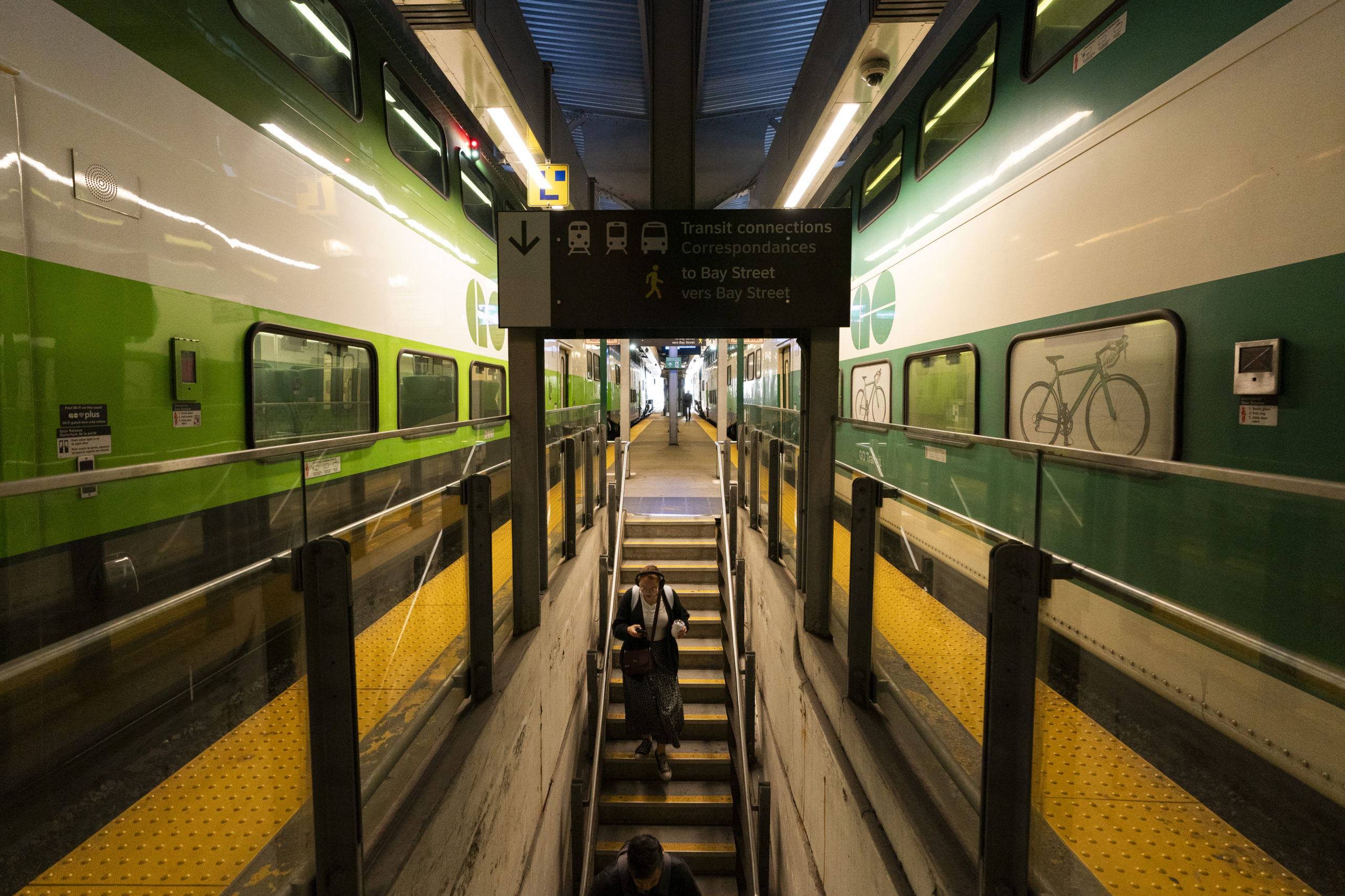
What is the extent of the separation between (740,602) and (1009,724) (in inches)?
186

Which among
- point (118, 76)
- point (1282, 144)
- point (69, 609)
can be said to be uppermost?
point (118, 76)

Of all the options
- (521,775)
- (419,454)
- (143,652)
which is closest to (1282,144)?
(143,652)

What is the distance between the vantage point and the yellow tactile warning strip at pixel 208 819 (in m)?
1.35

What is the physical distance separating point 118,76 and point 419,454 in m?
3.03

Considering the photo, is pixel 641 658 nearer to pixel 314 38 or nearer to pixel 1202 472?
pixel 1202 472

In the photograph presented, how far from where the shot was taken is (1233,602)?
2.14m

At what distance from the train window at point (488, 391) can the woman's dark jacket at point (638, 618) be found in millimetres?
2520

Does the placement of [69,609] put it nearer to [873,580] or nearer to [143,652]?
[143,652]

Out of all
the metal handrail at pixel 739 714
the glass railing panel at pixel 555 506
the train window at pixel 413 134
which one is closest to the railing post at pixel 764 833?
the metal handrail at pixel 739 714

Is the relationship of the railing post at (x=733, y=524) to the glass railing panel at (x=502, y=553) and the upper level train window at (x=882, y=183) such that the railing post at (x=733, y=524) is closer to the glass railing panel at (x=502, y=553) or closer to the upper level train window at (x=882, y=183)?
the upper level train window at (x=882, y=183)

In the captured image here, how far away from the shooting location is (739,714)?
5879mm

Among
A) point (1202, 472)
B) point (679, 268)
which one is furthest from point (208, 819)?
point (679, 268)

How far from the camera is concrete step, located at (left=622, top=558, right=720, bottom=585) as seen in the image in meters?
7.33

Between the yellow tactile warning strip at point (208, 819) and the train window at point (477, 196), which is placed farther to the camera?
the train window at point (477, 196)
